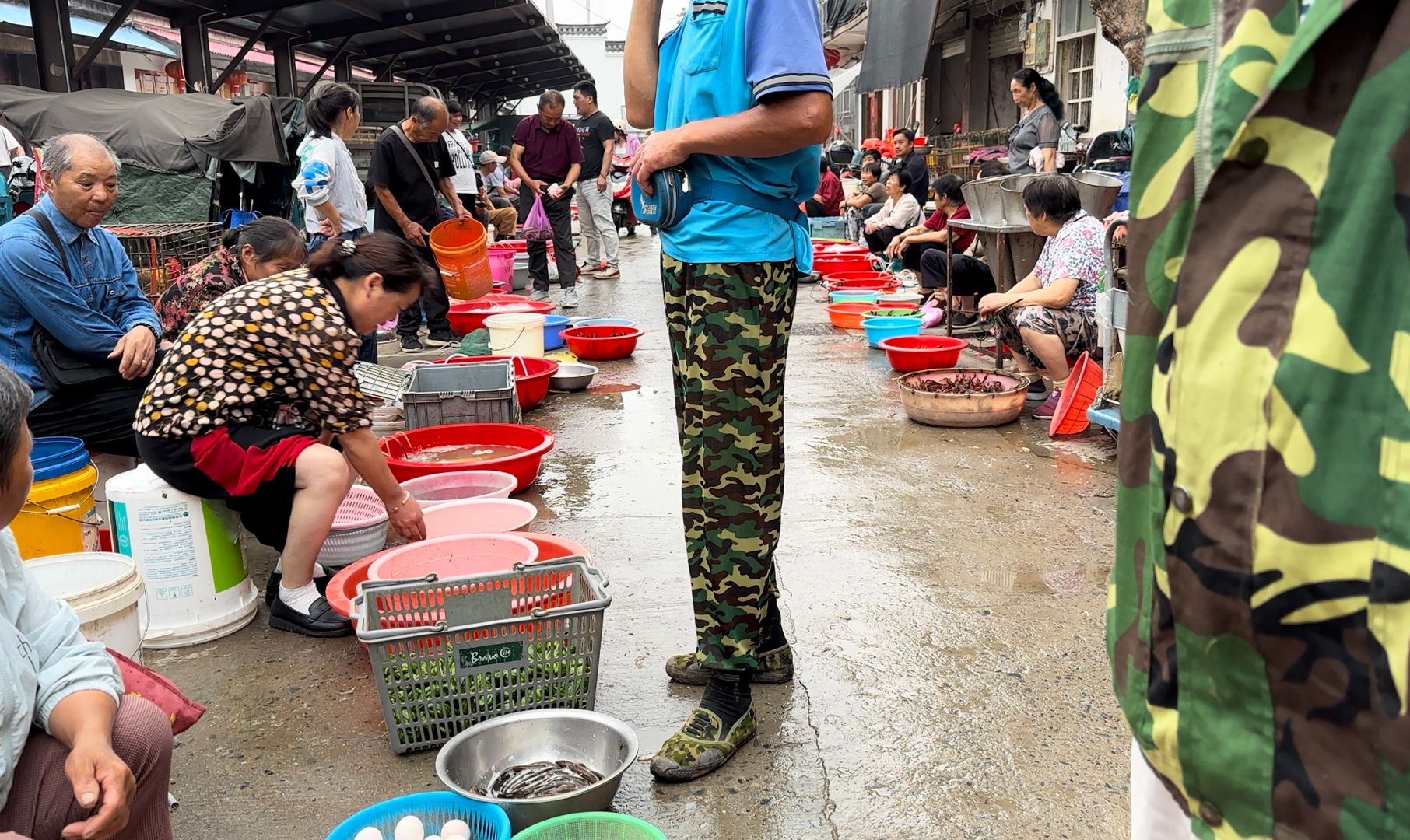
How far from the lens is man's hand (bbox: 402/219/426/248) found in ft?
25.5

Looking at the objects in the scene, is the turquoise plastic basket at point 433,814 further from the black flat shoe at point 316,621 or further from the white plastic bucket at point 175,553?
the white plastic bucket at point 175,553

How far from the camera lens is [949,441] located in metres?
5.49

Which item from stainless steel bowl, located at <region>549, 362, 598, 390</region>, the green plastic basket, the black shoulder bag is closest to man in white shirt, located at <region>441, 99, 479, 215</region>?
stainless steel bowl, located at <region>549, 362, 598, 390</region>

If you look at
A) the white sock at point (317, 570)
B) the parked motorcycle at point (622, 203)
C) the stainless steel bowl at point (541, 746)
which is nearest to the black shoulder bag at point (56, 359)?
the white sock at point (317, 570)

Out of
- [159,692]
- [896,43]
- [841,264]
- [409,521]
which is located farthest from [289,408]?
[896,43]

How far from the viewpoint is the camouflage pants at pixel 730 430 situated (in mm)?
2465

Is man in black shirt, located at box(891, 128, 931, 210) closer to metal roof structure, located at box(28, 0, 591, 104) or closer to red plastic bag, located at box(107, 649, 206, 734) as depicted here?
metal roof structure, located at box(28, 0, 591, 104)

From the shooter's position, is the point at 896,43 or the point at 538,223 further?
the point at 896,43

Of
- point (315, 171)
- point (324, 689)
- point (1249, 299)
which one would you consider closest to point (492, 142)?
point (315, 171)

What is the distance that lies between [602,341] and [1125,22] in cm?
383

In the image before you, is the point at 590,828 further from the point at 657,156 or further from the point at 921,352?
the point at 921,352

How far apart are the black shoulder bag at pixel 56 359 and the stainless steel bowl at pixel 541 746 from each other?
2.50m

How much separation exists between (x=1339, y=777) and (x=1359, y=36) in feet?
1.87

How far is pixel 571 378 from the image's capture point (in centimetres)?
668
